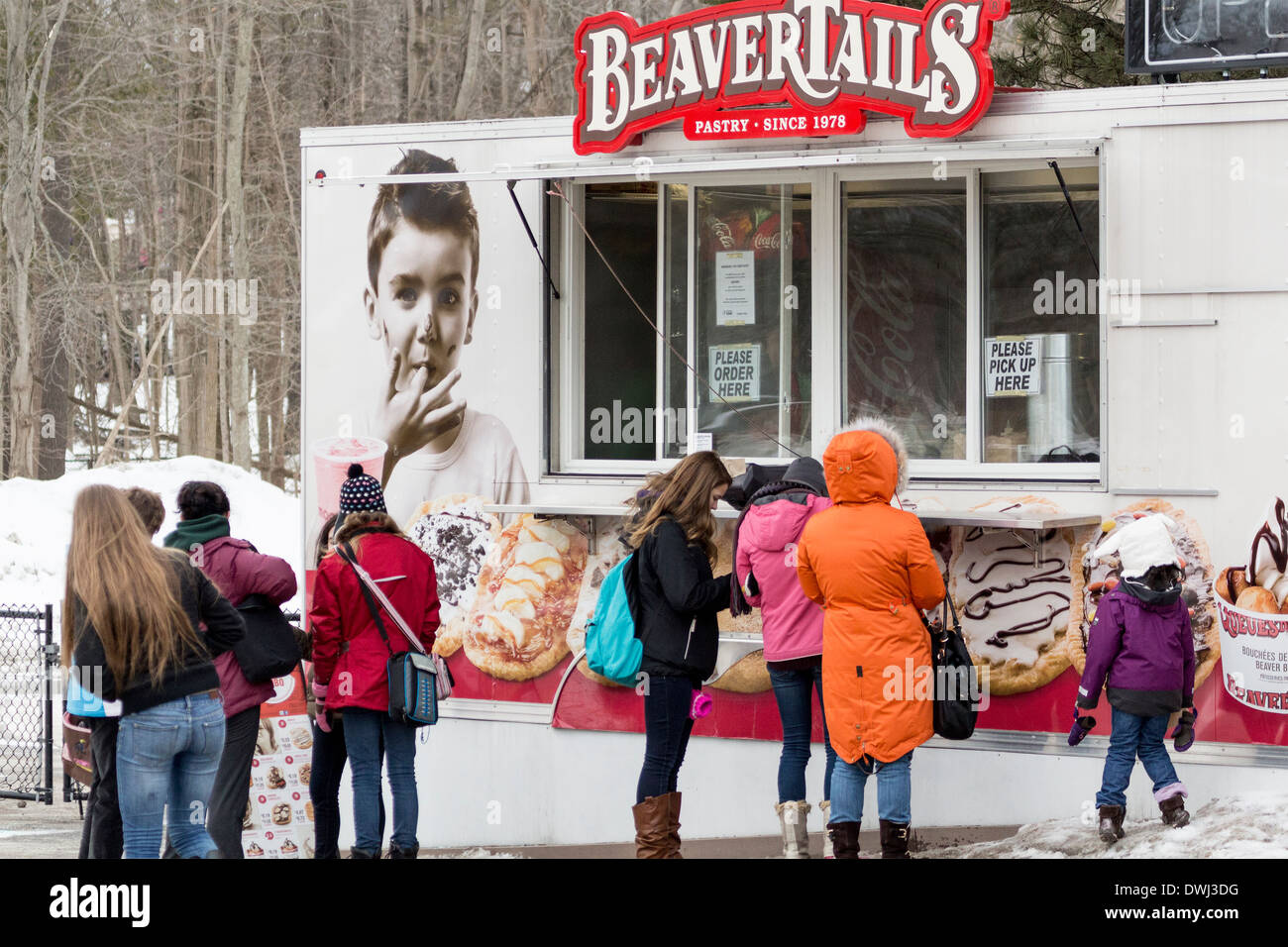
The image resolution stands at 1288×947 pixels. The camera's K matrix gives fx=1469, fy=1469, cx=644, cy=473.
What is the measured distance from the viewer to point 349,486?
6.50 metres

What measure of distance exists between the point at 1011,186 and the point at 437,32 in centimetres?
1979

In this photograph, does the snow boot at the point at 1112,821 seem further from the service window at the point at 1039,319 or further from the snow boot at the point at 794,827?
the service window at the point at 1039,319

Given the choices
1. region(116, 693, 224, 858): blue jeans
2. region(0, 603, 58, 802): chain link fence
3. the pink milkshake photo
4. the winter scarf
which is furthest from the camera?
region(0, 603, 58, 802): chain link fence

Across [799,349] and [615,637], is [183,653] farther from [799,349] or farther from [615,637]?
[799,349]

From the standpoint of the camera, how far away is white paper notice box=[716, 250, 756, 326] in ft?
25.4

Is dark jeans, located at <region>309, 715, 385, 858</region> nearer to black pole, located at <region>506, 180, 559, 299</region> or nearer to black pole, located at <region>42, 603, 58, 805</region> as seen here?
black pole, located at <region>506, 180, 559, 299</region>

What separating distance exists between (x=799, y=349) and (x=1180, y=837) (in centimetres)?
298

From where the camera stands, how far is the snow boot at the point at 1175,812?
630 centimetres

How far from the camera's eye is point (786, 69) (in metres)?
7.04

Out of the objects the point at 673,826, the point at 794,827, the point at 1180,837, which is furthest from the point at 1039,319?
the point at 673,826

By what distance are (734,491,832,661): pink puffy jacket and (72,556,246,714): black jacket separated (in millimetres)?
2202

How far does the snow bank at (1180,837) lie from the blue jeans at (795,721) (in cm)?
81

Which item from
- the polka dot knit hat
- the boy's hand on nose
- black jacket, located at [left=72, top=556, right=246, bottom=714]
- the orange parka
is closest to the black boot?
the orange parka

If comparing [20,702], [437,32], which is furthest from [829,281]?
[437,32]
